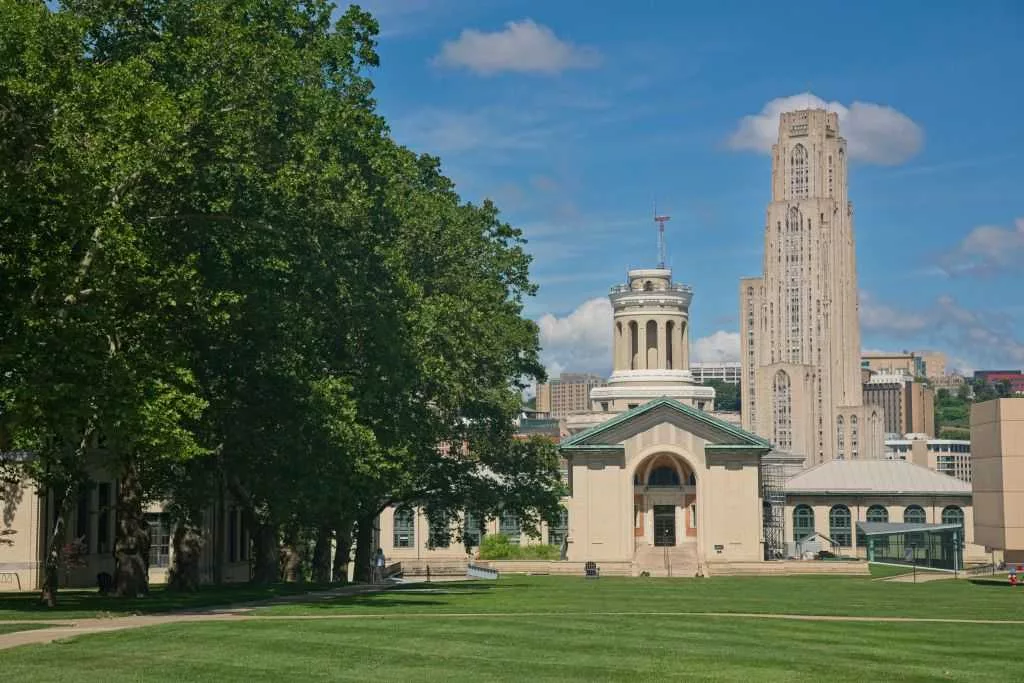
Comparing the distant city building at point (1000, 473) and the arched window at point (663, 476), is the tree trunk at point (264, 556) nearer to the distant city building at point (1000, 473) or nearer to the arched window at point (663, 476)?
the distant city building at point (1000, 473)

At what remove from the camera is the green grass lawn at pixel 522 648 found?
68.7 feet

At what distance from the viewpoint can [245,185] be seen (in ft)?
117

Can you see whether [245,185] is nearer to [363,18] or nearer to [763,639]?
[363,18]

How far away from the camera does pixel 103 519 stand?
55.1 m

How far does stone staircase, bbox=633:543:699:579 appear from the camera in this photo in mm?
91800

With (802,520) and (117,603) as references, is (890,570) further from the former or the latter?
(117,603)

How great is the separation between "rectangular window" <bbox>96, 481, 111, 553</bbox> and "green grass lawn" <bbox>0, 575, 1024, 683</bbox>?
2007 centimetres

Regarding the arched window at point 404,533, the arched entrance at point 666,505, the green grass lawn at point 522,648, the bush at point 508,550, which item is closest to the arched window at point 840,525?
the arched entrance at point 666,505

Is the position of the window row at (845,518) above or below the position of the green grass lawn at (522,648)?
above

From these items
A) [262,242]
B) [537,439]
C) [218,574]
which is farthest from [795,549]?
[262,242]

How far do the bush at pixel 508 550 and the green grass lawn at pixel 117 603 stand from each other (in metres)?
58.8

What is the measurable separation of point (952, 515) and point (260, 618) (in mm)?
99629

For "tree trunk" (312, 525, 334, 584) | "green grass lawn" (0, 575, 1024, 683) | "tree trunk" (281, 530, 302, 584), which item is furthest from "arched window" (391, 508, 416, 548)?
"green grass lawn" (0, 575, 1024, 683)

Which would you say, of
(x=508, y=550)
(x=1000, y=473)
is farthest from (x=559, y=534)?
(x=1000, y=473)
